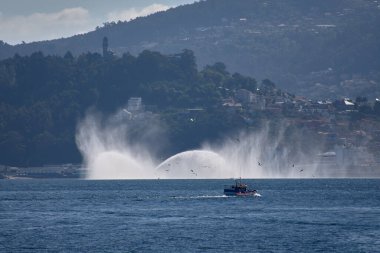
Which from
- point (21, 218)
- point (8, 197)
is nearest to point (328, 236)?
point (21, 218)

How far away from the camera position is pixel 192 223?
10756 centimetres

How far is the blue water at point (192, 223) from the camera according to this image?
91.6m

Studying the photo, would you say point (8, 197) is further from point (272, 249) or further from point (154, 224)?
point (272, 249)

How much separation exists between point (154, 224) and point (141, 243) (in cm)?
1439

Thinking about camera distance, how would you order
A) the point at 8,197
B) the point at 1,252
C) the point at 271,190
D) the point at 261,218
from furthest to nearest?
the point at 271,190 < the point at 8,197 < the point at 261,218 < the point at 1,252

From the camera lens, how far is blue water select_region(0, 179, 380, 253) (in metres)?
91.6

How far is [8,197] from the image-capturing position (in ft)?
525

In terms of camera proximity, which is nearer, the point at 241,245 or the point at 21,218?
the point at 241,245

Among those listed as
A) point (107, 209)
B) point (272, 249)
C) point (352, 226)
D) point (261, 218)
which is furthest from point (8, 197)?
point (272, 249)

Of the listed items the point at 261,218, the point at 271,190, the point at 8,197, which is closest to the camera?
the point at 261,218

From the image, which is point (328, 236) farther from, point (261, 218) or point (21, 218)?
point (21, 218)

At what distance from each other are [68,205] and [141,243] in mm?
43116

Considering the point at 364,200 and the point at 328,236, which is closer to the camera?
the point at 328,236

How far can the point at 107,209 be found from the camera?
127 meters
